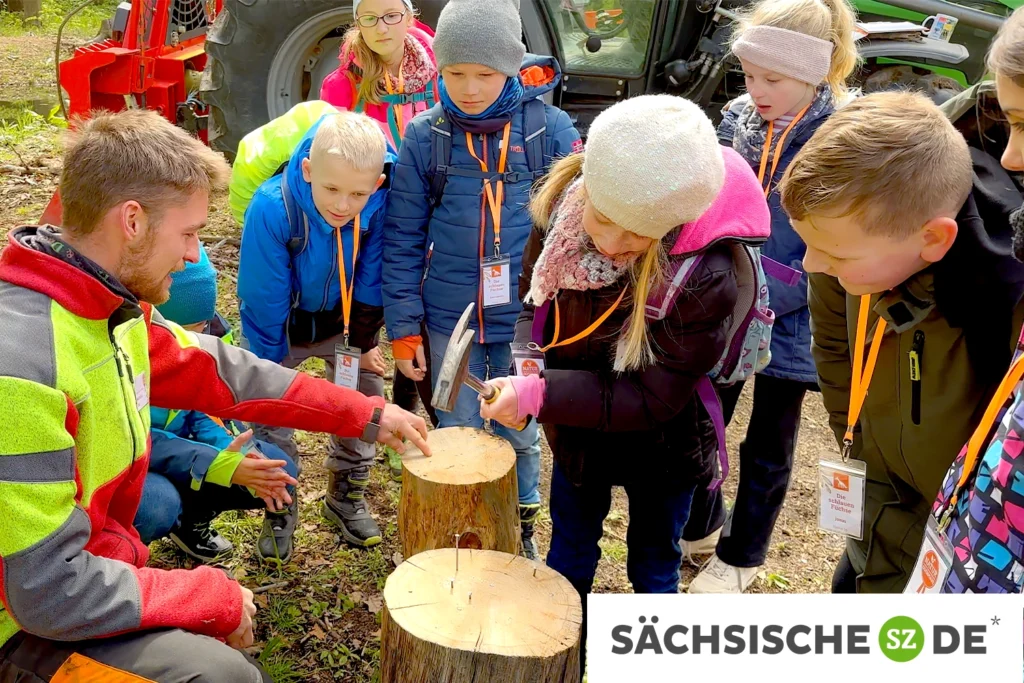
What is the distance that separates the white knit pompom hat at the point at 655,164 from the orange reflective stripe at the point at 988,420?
0.71 metres

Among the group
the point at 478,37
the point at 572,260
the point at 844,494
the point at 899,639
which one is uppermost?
the point at 478,37

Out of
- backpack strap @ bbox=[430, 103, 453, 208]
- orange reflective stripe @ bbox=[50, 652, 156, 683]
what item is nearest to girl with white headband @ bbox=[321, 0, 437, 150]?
backpack strap @ bbox=[430, 103, 453, 208]

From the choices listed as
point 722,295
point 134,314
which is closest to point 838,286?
point 722,295

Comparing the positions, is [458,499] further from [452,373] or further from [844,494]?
[844,494]

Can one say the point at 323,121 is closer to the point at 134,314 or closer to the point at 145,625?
the point at 134,314

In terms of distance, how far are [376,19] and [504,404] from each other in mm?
1879

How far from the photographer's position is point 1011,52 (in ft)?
4.88

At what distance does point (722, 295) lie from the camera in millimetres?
1973

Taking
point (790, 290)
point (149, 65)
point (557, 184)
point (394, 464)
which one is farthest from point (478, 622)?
point (149, 65)

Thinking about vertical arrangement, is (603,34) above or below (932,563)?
above

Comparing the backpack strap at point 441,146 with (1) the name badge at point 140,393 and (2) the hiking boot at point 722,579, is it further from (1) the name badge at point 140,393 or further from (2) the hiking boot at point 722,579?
(2) the hiking boot at point 722,579

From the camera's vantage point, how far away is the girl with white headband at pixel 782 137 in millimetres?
2600

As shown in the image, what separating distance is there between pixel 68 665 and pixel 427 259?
1.67 metres

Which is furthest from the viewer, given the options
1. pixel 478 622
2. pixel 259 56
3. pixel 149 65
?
pixel 149 65
